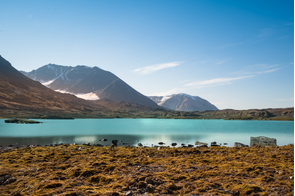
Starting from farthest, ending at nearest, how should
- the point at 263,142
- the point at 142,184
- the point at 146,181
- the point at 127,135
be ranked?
the point at 127,135
the point at 263,142
the point at 146,181
the point at 142,184

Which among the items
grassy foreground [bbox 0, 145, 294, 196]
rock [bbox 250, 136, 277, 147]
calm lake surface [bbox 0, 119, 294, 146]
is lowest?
calm lake surface [bbox 0, 119, 294, 146]

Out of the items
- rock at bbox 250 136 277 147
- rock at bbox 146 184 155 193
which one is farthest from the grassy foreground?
rock at bbox 250 136 277 147

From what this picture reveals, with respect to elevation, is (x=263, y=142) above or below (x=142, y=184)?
below

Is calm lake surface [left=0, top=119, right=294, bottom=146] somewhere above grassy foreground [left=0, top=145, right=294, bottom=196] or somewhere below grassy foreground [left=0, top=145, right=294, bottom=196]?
below

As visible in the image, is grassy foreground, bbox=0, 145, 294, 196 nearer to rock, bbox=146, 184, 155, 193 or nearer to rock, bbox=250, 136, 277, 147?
rock, bbox=146, 184, 155, 193

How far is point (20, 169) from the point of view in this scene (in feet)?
48.3

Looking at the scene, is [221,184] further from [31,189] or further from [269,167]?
[31,189]

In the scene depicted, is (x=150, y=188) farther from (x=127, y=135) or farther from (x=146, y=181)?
(x=127, y=135)

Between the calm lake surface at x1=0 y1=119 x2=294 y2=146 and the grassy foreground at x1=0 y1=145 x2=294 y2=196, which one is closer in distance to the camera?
the grassy foreground at x1=0 y1=145 x2=294 y2=196

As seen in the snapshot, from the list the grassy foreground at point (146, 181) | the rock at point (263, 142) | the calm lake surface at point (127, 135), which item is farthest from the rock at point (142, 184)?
the calm lake surface at point (127, 135)

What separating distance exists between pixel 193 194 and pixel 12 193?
920cm

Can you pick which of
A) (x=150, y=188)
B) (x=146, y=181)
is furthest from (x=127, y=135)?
(x=150, y=188)

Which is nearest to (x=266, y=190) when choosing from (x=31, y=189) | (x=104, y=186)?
(x=104, y=186)

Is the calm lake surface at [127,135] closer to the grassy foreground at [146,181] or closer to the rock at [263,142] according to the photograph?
the rock at [263,142]
